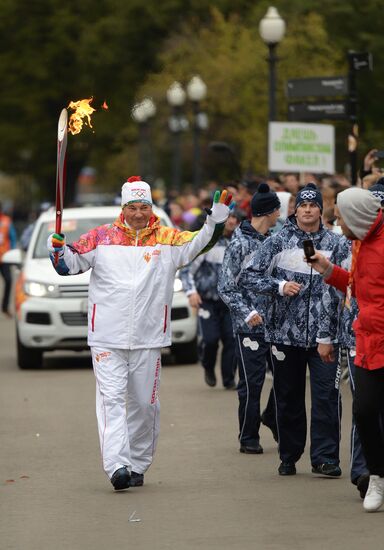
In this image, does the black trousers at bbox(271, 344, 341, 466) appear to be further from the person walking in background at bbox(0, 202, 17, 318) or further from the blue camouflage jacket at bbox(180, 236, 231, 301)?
the person walking in background at bbox(0, 202, 17, 318)

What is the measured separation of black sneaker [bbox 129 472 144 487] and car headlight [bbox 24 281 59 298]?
7.90 m

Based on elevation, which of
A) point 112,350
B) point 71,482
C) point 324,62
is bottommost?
point 71,482

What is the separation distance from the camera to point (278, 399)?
35.1 ft

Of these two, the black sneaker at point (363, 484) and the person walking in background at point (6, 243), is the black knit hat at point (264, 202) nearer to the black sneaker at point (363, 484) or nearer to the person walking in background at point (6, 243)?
the black sneaker at point (363, 484)

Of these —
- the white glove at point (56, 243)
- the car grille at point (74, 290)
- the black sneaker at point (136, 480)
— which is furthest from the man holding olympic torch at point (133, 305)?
the car grille at point (74, 290)

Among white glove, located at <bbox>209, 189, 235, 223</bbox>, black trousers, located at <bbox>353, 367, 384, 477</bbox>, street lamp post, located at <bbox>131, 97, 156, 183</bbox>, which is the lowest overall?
black trousers, located at <bbox>353, 367, 384, 477</bbox>

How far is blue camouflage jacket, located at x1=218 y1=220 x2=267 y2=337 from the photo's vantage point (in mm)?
11898

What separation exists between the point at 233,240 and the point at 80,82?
159 ft

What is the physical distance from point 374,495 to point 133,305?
208 centimetres

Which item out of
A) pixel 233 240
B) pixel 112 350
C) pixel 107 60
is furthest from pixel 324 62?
pixel 107 60

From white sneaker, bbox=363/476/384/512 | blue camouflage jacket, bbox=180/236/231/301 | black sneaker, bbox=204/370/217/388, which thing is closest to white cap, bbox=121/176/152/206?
white sneaker, bbox=363/476/384/512

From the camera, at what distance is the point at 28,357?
18.6m

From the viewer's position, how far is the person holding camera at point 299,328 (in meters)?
10.5

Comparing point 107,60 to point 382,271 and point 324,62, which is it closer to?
point 324,62
